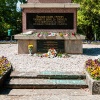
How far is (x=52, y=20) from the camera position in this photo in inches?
A: 672

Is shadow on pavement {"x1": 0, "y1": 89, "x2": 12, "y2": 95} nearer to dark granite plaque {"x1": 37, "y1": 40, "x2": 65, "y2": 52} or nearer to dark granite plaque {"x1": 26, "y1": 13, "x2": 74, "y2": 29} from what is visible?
dark granite plaque {"x1": 37, "y1": 40, "x2": 65, "y2": 52}

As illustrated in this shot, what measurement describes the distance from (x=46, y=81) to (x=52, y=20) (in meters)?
8.48

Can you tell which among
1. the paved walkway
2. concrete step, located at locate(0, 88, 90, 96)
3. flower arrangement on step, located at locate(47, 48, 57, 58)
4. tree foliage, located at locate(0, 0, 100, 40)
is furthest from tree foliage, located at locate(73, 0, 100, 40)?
the paved walkway

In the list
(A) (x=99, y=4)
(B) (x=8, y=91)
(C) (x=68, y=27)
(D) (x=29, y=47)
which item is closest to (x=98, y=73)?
(B) (x=8, y=91)

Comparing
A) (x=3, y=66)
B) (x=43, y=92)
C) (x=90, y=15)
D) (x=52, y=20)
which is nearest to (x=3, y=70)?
(x=3, y=66)

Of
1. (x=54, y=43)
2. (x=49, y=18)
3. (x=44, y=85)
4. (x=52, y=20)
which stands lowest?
(x=44, y=85)

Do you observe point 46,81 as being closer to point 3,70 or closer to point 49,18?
point 3,70

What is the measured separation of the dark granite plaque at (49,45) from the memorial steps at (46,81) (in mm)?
6423

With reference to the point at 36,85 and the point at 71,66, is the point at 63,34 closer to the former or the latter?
the point at 71,66

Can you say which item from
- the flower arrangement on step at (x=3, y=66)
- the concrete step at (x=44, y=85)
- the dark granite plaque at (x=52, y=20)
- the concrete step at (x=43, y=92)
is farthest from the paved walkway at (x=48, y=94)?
the dark granite plaque at (x=52, y=20)

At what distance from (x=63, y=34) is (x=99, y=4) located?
1887 centimetres

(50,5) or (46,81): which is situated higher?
(50,5)

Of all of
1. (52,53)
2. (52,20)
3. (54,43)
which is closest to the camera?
(52,53)

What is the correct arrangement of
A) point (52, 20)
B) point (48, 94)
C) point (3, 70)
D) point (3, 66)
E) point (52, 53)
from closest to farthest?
point (48, 94)
point (3, 70)
point (3, 66)
point (52, 53)
point (52, 20)
